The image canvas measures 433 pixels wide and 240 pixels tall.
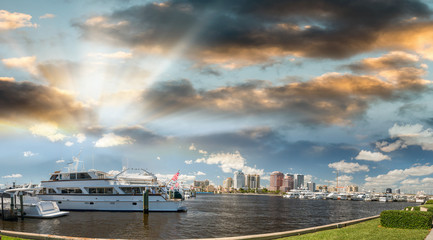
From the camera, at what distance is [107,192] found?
57688mm

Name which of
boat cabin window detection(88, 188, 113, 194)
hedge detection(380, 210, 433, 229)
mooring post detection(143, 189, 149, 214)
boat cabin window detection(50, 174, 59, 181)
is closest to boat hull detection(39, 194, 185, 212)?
boat cabin window detection(88, 188, 113, 194)

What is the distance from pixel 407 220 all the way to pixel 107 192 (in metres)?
48.2

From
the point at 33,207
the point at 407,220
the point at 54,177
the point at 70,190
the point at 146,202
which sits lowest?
the point at 146,202

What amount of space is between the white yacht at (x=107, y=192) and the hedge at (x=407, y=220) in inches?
1539

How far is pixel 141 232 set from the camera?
3425 centimetres

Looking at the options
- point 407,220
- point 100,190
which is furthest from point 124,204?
point 407,220

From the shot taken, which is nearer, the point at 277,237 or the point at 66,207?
the point at 277,237

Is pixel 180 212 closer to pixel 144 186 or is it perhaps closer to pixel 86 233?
pixel 144 186

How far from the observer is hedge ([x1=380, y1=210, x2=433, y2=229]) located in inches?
882

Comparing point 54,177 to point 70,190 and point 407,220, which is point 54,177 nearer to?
point 70,190

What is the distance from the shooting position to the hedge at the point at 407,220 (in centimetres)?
2241

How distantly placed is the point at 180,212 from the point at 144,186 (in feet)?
25.9

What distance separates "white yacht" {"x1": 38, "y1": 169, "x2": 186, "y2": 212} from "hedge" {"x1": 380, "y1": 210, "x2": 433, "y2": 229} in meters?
39.1

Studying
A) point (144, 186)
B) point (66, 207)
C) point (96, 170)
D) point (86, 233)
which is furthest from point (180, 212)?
point (86, 233)
